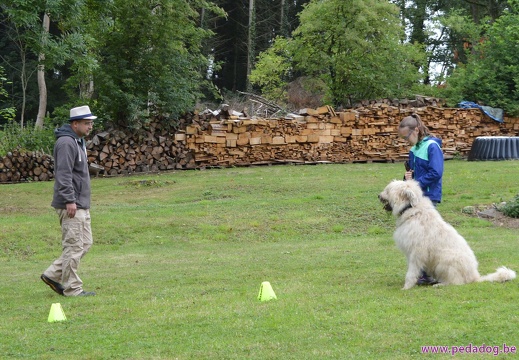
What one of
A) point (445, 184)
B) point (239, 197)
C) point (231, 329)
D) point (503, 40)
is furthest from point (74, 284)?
point (503, 40)

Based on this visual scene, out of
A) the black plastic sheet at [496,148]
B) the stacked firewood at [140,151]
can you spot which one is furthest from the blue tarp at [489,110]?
the stacked firewood at [140,151]

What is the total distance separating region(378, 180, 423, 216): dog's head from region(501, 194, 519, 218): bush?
788cm

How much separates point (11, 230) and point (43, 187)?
24.7ft

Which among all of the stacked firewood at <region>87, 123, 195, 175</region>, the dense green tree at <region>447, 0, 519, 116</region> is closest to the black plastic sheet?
the dense green tree at <region>447, 0, 519, 116</region>

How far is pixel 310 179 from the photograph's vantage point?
22.6 metres

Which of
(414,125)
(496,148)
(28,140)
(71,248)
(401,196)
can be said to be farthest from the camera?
(28,140)

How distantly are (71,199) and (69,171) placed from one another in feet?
1.18

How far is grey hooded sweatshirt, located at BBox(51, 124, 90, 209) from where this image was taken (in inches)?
353

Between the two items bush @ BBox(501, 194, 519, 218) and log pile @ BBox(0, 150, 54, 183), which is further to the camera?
log pile @ BBox(0, 150, 54, 183)

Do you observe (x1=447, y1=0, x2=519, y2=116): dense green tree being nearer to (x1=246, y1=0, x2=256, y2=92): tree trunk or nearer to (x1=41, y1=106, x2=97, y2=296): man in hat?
(x1=246, y1=0, x2=256, y2=92): tree trunk

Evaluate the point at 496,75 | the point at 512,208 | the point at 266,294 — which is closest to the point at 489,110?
the point at 496,75

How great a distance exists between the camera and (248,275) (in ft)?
35.1

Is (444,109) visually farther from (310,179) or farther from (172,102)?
(172,102)

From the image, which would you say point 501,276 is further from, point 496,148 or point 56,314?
point 496,148
